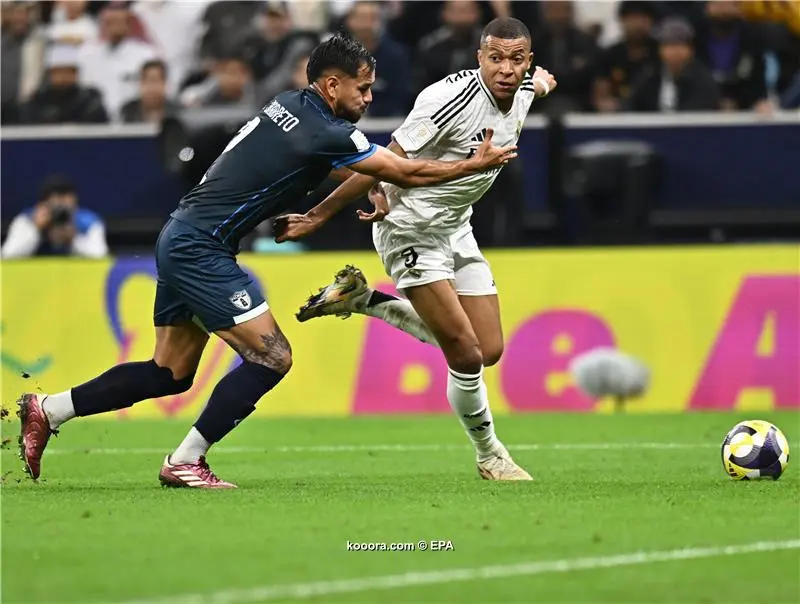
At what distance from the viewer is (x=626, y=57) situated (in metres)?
16.9

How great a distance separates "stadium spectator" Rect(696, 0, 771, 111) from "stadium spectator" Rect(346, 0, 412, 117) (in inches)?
130

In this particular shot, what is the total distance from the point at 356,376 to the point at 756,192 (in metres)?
4.90

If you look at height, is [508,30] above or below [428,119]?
above

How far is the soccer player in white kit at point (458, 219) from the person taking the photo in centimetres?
906

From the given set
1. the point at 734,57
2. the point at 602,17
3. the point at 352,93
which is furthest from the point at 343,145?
the point at 602,17

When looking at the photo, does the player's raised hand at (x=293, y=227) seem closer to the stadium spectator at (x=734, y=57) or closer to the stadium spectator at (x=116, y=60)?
the stadium spectator at (x=734, y=57)

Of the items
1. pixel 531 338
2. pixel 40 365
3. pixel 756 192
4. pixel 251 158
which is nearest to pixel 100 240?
pixel 40 365

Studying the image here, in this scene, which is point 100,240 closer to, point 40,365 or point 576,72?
point 40,365

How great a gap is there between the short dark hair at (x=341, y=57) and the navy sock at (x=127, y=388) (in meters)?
1.94

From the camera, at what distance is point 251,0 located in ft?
62.1

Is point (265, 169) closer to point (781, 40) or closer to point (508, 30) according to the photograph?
point (508, 30)

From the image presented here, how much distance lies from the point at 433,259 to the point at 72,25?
10.7 m

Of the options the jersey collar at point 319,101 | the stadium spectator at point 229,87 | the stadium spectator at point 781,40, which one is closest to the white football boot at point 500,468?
the jersey collar at point 319,101

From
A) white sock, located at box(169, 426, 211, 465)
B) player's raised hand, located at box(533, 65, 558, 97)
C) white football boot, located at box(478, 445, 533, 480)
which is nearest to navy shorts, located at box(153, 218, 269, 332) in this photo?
white sock, located at box(169, 426, 211, 465)
